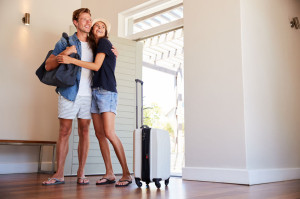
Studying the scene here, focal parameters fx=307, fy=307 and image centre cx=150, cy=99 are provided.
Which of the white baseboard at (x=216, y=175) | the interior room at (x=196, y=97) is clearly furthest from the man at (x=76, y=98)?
the white baseboard at (x=216, y=175)

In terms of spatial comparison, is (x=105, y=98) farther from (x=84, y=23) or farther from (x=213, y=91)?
(x=213, y=91)

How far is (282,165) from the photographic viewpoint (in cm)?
306

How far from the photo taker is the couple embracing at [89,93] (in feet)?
7.39

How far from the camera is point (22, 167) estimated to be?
373 cm

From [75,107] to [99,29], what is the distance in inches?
25.0

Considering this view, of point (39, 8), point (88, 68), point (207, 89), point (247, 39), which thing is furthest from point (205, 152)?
point (39, 8)

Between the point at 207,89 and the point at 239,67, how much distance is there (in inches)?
14.7

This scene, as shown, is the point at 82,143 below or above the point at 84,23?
below

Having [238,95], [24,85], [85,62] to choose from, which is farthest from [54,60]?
[24,85]

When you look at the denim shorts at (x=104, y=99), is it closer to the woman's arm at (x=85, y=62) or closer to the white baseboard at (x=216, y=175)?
the woman's arm at (x=85, y=62)

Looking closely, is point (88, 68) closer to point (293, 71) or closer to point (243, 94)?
point (243, 94)

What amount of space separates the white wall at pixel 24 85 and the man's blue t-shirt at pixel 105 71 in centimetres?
194

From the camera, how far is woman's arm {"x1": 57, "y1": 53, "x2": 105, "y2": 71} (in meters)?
2.20

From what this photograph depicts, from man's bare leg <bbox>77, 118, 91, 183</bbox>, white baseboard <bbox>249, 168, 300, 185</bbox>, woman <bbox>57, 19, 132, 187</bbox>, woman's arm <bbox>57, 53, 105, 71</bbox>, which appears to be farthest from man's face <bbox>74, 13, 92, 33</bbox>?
white baseboard <bbox>249, 168, 300, 185</bbox>
